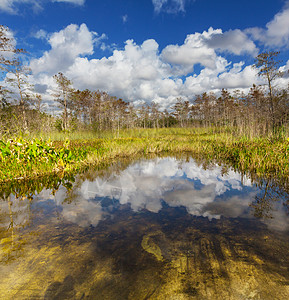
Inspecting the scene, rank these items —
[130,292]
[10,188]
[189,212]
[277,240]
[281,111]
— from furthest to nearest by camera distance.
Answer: [281,111]
[10,188]
[189,212]
[277,240]
[130,292]

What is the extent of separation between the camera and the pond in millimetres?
1868

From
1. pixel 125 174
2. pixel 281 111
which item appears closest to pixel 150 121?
pixel 281 111

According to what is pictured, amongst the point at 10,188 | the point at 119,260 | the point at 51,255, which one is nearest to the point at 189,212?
the point at 119,260

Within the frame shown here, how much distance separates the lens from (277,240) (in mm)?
2688

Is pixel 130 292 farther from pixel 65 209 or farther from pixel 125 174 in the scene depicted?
pixel 125 174

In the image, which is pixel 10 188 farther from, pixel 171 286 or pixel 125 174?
pixel 171 286

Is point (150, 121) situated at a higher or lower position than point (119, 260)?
higher

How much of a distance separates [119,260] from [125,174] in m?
4.89

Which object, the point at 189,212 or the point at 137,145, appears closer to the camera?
the point at 189,212

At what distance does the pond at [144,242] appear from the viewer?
6.13 ft

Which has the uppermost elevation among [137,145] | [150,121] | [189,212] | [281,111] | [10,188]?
[150,121]

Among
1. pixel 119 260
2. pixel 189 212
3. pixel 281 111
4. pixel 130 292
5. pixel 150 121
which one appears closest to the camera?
pixel 130 292

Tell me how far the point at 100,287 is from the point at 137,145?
35.9 ft

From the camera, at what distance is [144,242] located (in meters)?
2.75
